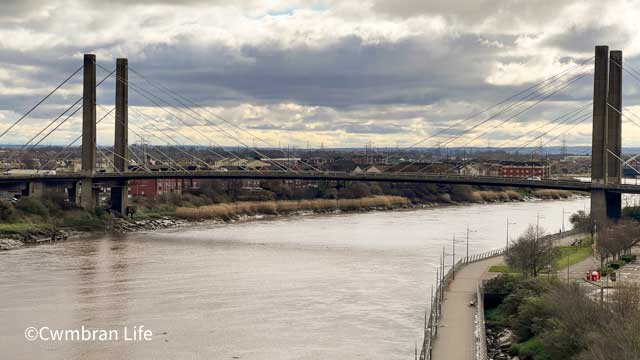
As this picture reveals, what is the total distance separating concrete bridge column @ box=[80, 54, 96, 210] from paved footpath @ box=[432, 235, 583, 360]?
20190 mm

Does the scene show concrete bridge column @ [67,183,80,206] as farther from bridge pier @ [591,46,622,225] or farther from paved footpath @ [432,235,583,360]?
paved footpath @ [432,235,583,360]

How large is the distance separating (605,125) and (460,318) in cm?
1668

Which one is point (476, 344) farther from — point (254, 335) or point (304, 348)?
point (254, 335)

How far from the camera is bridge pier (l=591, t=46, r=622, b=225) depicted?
31.6 m

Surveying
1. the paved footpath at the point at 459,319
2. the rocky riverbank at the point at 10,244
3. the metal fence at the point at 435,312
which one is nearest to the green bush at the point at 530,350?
the paved footpath at the point at 459,319

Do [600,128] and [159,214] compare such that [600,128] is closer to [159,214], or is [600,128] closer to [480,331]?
[480,331]

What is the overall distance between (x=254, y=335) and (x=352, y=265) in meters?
9.49

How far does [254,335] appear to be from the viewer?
16812 millimetres

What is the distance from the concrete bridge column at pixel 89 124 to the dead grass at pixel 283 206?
485cm

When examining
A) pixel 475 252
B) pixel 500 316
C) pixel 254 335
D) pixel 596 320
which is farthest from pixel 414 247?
pixel 596 320

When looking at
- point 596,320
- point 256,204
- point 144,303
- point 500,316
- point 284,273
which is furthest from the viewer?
point 256,204

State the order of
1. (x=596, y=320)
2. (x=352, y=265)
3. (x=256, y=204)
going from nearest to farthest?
(x=596, y=320), (x=352, y=265), (x=256, y=204)

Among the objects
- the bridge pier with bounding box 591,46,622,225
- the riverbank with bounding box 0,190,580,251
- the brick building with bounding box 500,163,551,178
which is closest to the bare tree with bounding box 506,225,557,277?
the bridge pier with bounding box 591,46,622,225

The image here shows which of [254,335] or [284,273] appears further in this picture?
[284,273]
